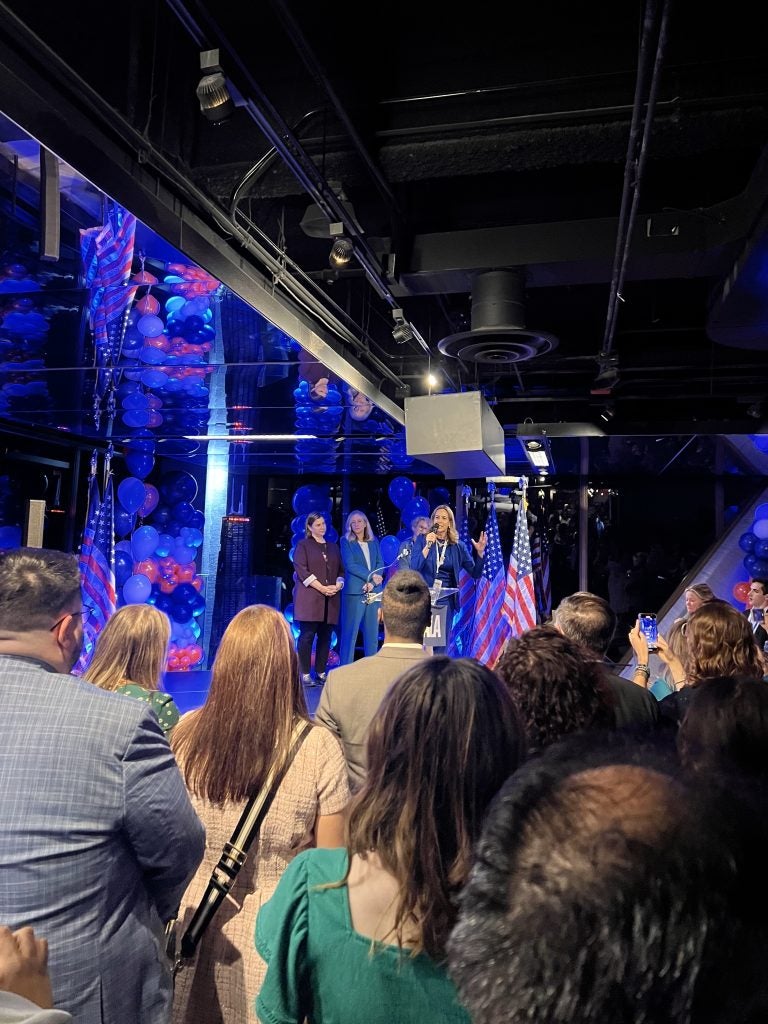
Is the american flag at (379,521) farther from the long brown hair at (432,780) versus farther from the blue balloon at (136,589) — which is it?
the long brown hair at (432,780)

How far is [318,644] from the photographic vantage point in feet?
29.5

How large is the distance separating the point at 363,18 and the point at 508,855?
4041 mm

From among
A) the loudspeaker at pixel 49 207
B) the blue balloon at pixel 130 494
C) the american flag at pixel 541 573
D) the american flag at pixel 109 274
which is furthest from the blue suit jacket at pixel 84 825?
the american flag at pixel 541 573

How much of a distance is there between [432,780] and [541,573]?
36.8ft

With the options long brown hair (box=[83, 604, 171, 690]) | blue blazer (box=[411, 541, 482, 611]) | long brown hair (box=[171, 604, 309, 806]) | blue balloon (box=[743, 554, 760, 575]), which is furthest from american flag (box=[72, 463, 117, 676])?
blue balloon (box=[743, 554, 760, 575])

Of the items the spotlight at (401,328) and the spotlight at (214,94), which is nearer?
the spotlight at (214,94)

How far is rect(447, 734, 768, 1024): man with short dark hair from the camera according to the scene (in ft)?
1.61

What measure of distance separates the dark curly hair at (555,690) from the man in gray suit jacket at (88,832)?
37.7 inches

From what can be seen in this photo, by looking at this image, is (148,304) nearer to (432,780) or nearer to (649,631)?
(649,631)

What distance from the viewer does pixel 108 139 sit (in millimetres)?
2947

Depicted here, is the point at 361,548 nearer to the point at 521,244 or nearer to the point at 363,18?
the point at 521,244

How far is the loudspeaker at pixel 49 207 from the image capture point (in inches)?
101

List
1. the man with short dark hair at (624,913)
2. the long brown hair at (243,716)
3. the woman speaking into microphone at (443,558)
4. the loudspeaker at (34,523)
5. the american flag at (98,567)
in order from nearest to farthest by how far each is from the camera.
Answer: the man with short dark hair at (624,913), the long brown hair at (243,716), the woman speaking into microphone at (443,558), the american flag at (98,567), the loudspeaker at (34,523)

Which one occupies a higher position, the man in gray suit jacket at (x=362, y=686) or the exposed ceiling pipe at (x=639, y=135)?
the exposed ceiling pipe at (x=639, y=135)
